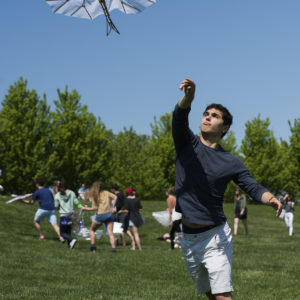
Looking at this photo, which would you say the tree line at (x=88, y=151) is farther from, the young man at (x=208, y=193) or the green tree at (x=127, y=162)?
the young man at (x=208, y=193)

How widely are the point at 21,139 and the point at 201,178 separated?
133ft

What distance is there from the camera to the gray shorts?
4.17m

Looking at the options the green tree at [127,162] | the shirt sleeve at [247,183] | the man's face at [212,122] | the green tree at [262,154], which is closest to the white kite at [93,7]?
the man's face at [212,122]

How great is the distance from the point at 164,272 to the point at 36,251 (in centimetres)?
451

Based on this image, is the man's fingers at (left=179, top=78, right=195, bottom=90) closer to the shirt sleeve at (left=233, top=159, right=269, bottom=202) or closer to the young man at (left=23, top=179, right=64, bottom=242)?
the shirt sleeve at (left=233, top=159, right=269, bottom=202)

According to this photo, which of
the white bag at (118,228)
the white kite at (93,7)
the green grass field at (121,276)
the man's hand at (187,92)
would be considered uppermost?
the white kite at (93,7)

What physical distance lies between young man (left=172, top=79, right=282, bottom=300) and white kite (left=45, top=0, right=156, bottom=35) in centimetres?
105

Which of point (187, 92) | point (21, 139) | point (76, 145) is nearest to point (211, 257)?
point (187, 92)

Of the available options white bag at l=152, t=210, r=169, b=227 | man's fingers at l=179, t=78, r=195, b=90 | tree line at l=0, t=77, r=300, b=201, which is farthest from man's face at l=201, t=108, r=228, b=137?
tree line at l=0, t=77, r=300, b=201

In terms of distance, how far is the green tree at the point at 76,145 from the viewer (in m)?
47.0

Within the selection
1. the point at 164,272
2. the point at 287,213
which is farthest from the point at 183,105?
the point at 287,213

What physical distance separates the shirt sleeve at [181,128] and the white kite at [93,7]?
0.91 meters

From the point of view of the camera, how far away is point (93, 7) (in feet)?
13.7

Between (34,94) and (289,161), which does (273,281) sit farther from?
(289,161)
